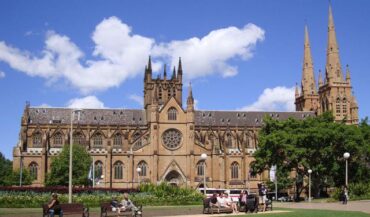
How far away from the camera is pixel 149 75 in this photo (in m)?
107

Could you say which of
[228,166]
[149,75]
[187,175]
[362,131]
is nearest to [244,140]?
[228,166]

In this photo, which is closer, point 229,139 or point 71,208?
point 71,208

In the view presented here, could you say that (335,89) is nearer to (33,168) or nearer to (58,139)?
(58,139)

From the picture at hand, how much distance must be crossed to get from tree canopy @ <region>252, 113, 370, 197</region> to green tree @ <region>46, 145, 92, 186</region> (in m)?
28.1

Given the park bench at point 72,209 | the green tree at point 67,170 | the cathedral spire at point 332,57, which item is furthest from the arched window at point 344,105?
the park bench at point 72,209

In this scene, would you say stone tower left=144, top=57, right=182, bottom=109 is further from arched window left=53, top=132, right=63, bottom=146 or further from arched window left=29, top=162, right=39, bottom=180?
arched window left=29, top=162, right=39, bottom=180

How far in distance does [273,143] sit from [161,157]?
31391 mm

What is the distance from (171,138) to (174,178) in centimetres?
713

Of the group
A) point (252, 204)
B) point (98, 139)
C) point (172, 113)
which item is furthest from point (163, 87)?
point (252, 204)

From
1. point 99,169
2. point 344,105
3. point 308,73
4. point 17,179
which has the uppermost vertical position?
point 308,73

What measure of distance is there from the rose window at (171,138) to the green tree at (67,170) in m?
16.3

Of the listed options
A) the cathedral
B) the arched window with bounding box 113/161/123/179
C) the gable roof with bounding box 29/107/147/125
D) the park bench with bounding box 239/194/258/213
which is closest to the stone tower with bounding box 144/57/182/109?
the cathedral

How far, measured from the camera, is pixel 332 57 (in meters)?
118

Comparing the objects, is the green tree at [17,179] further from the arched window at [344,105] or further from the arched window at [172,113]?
the arched window at [344,105]
